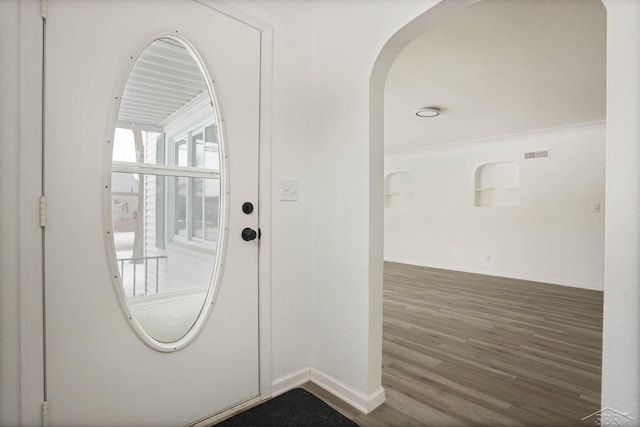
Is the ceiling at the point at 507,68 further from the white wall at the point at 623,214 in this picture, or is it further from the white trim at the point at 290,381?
the white trim at the point at 290,381

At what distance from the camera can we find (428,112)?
4164 millimetres

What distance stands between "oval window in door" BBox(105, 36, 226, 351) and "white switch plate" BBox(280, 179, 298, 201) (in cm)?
36

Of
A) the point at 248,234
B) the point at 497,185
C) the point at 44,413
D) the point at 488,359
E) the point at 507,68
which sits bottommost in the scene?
the point at 488,359

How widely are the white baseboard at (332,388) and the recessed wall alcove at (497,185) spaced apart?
5134 millimetres

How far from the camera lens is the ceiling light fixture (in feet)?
13.4

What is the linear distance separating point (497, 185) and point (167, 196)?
605 cm

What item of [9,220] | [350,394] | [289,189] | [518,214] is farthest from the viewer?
[518,214]

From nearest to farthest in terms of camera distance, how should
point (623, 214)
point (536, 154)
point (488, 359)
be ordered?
point (623, 214) < point (488, 359) < point (536, 154)

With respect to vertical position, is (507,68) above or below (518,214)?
above

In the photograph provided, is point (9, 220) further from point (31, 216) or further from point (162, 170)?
point (162, 170)

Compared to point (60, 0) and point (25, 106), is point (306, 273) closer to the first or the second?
point (25, 106)

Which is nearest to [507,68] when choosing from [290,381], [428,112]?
[428,112]

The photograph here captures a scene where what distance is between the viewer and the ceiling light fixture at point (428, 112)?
4070 mm

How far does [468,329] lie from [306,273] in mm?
1959
